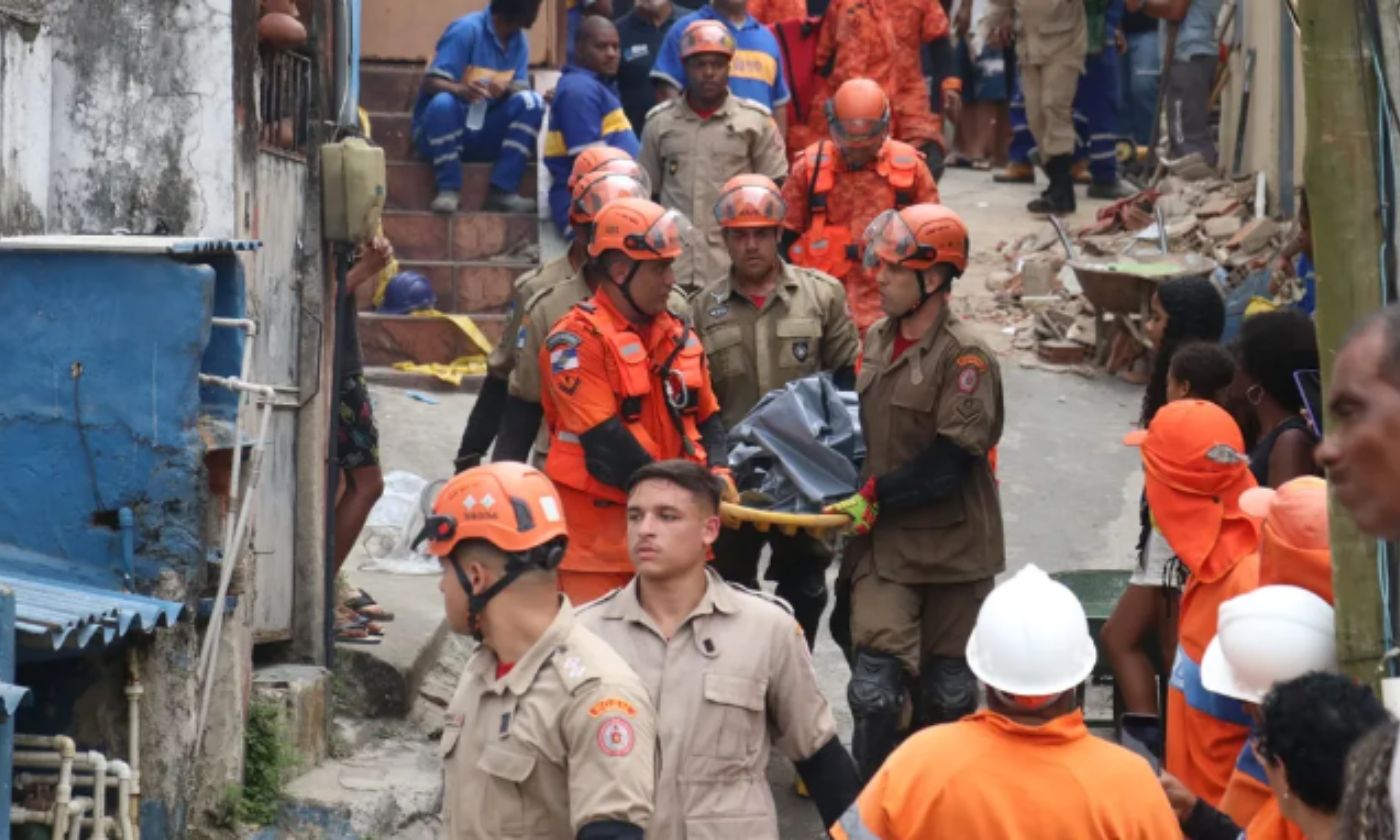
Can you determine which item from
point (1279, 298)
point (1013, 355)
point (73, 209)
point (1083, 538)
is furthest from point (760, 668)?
point (1013, 355)

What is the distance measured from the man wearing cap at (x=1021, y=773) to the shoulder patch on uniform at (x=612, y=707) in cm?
49

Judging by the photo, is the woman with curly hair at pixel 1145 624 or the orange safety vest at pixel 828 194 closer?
the woman with curly hair at pixel 1145 624

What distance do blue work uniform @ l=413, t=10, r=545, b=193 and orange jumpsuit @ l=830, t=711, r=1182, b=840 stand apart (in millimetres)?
10382

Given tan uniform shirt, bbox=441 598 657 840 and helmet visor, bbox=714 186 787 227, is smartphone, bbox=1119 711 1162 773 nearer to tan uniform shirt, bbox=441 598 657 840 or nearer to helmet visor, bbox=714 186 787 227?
tan uniform shirt, bbox=441 598 657 840

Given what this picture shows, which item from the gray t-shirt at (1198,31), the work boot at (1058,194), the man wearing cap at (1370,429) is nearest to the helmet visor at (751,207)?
the man wearing cap at (1370,429)

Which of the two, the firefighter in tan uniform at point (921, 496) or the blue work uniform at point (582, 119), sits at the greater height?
the blue work uniform at point (582, 119)

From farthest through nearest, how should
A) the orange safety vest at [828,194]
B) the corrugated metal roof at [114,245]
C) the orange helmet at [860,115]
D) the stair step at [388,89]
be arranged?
the stair step at [388,89]
the orange safety vest at [828,194]
the orange helmet at [860,115]
the corrugated metal roof at [114,245]

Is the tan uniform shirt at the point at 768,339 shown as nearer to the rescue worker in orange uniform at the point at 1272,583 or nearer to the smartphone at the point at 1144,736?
the smartphone at the point at 1144,736

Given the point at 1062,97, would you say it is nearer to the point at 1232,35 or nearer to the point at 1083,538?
the point at 1232,35

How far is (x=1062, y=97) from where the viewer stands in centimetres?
1664

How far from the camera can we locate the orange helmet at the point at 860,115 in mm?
10578

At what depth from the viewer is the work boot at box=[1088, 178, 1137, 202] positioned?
58.1ft

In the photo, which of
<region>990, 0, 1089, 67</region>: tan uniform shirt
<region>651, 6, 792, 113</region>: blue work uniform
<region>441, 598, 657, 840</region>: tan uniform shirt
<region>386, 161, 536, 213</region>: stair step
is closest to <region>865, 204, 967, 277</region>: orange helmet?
<region>441, 598, 657, 840</region>: tan uniform shirt

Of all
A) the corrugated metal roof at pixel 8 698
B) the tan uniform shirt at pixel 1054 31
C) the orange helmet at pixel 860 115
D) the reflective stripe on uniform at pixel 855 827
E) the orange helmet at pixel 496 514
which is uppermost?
the tan uniform shirt at pixel 1054 31
